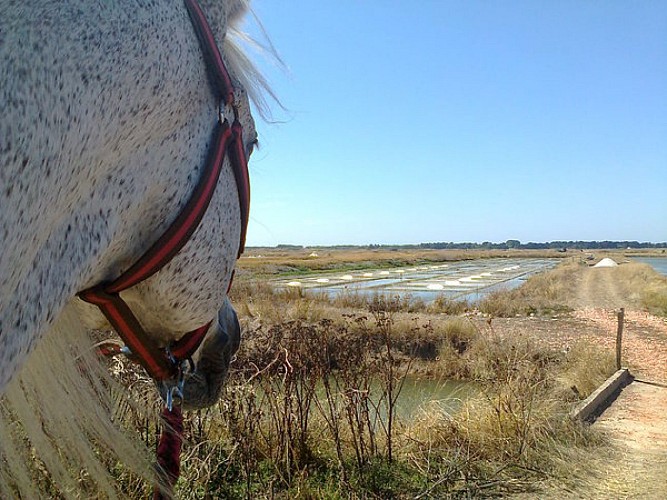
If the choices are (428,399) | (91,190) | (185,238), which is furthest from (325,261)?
(91,190)

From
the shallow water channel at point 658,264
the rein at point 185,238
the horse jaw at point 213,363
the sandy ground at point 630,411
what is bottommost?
the shallow water channel at point 658,264

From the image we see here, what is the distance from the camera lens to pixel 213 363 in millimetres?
1453

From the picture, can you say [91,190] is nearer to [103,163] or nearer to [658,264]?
[103,163]

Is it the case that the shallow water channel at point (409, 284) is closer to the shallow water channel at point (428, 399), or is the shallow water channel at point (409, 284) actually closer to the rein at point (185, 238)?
the shallow water channel at point (428, 399)

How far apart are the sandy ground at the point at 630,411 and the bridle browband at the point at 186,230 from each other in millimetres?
4065

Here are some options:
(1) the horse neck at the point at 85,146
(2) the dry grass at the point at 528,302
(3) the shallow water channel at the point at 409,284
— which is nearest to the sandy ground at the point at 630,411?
(2) the dry grass at the point at 528,302

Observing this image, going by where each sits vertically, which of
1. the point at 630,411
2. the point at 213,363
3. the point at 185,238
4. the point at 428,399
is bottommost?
the point at 630,411

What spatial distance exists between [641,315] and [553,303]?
3346mm

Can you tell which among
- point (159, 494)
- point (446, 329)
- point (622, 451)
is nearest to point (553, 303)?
point (446, 329)

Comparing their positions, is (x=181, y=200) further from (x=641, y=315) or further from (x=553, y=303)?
(x=553, y=303)

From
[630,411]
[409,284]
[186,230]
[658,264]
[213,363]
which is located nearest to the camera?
[186,230]

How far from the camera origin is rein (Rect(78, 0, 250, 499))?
35.8 inches

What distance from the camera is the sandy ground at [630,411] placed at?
4.45 metres

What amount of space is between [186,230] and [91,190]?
0.62 feet
